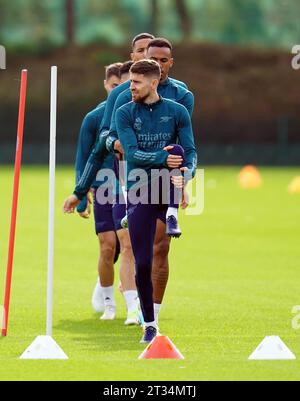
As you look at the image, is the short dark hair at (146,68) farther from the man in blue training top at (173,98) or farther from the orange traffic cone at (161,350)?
the orange traffic cone at (161,350)

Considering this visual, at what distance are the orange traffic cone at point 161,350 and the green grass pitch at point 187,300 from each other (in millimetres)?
147

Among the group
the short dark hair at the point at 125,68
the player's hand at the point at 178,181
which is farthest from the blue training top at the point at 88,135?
the player's hand at the point at 178,181

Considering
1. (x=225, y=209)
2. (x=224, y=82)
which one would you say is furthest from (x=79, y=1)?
(x=225, y=209)

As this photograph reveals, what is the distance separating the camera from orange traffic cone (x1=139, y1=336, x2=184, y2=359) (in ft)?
30.6

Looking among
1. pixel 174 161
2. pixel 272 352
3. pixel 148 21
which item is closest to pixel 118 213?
pixel 174 161

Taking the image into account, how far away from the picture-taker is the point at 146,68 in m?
10.2

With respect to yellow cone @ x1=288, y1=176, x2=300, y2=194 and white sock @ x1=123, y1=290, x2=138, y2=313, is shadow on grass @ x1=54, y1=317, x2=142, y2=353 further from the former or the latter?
yellow cone @ x1=288, y1=176, x2=300, y2=194

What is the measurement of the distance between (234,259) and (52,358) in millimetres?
8973

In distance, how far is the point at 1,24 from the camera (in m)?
56.8

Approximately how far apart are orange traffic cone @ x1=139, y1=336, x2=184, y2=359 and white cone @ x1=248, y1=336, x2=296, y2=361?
56 cm

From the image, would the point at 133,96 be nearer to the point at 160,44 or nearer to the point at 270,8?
the point at 160,44

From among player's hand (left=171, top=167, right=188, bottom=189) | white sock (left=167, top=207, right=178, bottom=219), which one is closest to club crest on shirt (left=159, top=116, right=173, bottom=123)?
player's hand (left=171, top=167, right=188, bottom=189)

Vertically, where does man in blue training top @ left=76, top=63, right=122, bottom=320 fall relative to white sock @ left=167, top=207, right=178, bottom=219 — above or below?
above

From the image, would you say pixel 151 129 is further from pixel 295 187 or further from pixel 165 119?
pixel 295 187
